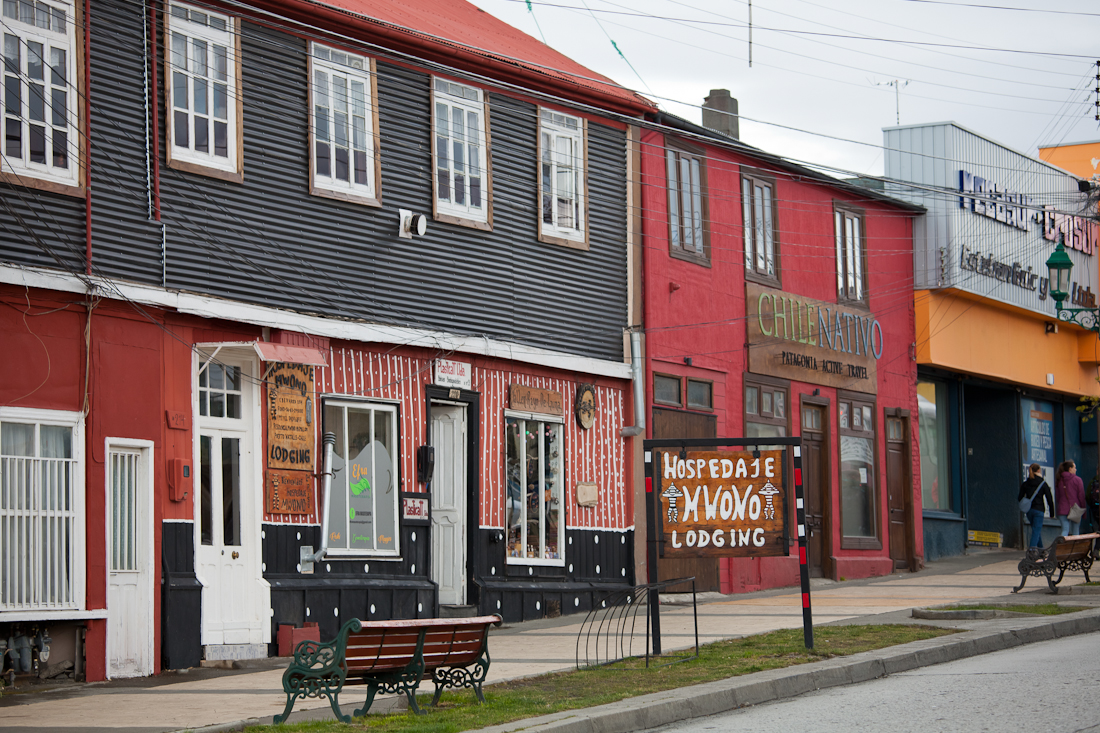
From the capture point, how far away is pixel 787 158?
21.3 meters

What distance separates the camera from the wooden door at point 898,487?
86.5ft

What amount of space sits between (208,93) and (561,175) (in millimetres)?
5884

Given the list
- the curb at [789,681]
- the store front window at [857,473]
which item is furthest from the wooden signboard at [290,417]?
the store front window at [857,473]

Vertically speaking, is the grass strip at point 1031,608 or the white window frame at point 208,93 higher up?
the white window frame at point 208,93

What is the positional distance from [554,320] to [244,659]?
6651 mm

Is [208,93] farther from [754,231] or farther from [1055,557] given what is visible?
[1055,557]

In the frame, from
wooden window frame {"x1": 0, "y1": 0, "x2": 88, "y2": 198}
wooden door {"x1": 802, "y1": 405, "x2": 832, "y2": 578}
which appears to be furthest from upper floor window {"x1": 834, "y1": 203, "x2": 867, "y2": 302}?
wooden window frame {"x1": 0, "y1": 0, "x2": 88, "y2": 198}

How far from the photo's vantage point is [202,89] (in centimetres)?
1454

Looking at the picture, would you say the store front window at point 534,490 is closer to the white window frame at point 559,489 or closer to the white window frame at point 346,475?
the white window frame at point 559,489

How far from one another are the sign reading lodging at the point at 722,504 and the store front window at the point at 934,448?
1626cm

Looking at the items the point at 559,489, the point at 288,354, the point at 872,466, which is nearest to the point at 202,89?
the point at 288,354

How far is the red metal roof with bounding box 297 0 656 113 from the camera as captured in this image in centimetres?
1680

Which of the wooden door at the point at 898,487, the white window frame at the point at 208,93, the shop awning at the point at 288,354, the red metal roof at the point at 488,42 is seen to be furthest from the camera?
the wooden door at the point at 898,487

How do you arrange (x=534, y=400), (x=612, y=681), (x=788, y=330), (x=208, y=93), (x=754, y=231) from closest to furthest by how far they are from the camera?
1. (x=612, y=681)
2. (x=208, y=93)
3. (x=534, y=400)
4. (x=754, y=231)
5. (x=788, y=330)
